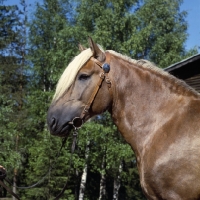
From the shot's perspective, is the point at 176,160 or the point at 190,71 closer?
the point at 176,160

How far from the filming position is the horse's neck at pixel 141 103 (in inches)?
136

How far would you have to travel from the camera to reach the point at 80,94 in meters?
3.61

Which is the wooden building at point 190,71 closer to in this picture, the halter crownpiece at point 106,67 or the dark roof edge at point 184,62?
the dark roof edge at point 184,62

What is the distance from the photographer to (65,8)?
25.6 metres

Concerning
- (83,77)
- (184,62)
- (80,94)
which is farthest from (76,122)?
(184,62)

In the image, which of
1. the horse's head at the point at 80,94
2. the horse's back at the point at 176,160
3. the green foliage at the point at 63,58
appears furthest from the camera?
the green foliage at the point at 63,58

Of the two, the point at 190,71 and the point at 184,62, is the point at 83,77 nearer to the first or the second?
the point at 184,62

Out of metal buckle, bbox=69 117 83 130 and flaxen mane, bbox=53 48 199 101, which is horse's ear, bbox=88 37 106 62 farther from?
metal buckle, bbox=69 117 83 130

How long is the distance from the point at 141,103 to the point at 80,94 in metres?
0.58

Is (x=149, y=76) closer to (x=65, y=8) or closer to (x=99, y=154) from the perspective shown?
(x=99, y=154)

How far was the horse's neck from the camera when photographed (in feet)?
11.3

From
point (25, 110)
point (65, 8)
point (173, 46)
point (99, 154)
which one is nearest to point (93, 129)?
point (99, 154)

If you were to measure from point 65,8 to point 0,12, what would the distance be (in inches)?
172

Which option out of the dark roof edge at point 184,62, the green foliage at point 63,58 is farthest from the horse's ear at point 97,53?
the green foliage at point 63,58
